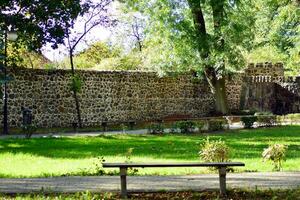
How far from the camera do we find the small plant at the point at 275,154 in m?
10.1

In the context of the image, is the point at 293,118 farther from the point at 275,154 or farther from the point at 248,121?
the point at 275,154

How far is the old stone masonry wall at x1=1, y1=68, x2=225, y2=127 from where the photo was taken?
2261 cm

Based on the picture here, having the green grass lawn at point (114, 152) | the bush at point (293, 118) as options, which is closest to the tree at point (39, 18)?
the green grass lawn at point (114, 152)

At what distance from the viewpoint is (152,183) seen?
337 inches

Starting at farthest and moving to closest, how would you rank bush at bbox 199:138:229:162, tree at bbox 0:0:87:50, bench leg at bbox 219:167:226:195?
tree at bbox 0:0:87:50
bush at bbox 199:138:229:162
bench leg at bbox 219:167:226:195

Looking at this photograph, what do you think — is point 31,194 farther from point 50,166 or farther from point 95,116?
point 95,116

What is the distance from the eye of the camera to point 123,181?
7633 mm

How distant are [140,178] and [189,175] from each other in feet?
2.98

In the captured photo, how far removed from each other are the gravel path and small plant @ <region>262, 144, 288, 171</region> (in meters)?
0.57

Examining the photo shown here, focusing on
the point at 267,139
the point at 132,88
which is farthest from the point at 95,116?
the point at 267,139

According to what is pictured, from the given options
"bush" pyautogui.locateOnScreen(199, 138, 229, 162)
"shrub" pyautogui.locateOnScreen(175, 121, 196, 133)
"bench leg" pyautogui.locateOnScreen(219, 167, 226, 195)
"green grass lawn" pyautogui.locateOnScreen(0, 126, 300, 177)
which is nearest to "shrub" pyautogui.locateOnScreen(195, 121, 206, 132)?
"shrub" pyautogui.locateOnScreen(175, 121, 196, 133)

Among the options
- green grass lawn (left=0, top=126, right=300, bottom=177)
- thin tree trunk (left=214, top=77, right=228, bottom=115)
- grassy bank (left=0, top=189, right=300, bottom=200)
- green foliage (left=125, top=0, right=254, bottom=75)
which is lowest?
grassy bank (left=0, top=189, right=300, bottom=200)

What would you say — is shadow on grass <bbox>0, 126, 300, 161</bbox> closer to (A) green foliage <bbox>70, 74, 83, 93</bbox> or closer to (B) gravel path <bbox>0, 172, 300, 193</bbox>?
(B) gravel path <bbox>0, 172, 300, 193</bbox>

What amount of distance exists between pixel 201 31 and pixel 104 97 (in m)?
5.43
